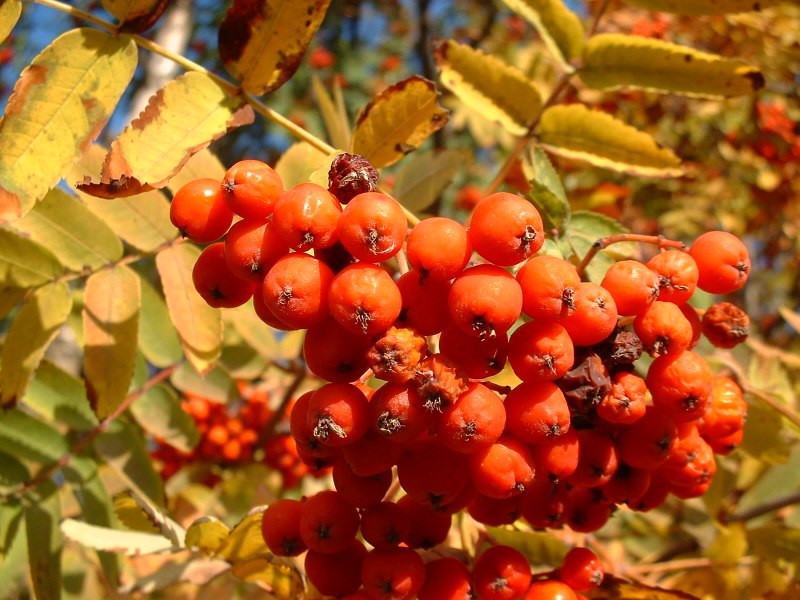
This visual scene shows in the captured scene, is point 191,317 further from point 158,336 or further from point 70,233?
point 158,336

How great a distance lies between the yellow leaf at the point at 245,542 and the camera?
4.57 feet

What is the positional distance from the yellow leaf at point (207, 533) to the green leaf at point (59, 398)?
2.06 feet

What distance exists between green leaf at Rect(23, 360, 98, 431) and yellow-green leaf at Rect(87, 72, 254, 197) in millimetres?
939

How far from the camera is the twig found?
1.72 m

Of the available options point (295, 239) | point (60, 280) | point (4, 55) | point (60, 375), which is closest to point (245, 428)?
point (60, 375)

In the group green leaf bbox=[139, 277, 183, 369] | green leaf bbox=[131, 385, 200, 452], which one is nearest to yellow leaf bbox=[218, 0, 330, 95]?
green leaf bbox=[139, 277, 183, 369]

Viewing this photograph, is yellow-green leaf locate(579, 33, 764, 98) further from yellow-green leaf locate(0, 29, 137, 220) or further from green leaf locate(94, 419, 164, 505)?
green leaf locate(94, 419, 164, 505)

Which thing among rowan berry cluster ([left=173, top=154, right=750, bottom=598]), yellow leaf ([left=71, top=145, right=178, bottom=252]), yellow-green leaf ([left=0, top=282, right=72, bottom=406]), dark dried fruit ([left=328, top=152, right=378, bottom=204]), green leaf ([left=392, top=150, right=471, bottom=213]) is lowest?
yellow-green leaf ([left=0, top=282, right=72, bottom=406])

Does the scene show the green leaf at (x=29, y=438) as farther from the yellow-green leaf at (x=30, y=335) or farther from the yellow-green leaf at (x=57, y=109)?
the yellow-green leaf at (x=57, y=109)

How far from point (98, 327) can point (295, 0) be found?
0.80 metres

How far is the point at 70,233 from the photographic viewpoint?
1.67m

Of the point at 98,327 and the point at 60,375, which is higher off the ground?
the point at 98,327

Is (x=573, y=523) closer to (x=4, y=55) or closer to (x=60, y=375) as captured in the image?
(x=60, y=375)

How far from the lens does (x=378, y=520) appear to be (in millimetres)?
1157
